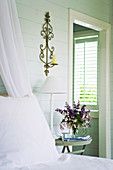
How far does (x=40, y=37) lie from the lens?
3.67m

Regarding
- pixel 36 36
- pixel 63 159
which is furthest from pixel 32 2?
pixel 63 159

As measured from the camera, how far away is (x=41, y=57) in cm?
366

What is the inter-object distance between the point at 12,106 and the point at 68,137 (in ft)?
3.88

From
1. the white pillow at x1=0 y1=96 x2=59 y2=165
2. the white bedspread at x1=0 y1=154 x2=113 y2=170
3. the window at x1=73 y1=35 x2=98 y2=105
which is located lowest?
the white bedspread at x1=0 y1=154 x2=113 y2=170

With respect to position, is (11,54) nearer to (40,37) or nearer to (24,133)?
(24,133)

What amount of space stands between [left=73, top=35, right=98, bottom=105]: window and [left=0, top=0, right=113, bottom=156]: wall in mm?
958

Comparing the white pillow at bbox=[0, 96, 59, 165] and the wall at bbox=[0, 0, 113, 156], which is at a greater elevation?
the wall at bbox=[0, 0, 113, 156]

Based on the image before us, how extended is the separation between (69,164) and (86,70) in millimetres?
3118

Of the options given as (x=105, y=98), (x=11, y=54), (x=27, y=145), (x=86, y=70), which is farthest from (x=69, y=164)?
(x=86, y=70)

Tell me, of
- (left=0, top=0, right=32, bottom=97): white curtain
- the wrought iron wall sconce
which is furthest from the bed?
the wrought iron wall sconce

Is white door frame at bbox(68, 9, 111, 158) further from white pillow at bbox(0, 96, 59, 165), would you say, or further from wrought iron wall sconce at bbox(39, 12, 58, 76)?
white pillow at bbox(0, 96, 59, 165)

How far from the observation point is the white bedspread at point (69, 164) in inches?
86.0

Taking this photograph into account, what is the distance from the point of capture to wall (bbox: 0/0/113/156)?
3.48 meters

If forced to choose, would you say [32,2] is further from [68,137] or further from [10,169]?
[10,169]
